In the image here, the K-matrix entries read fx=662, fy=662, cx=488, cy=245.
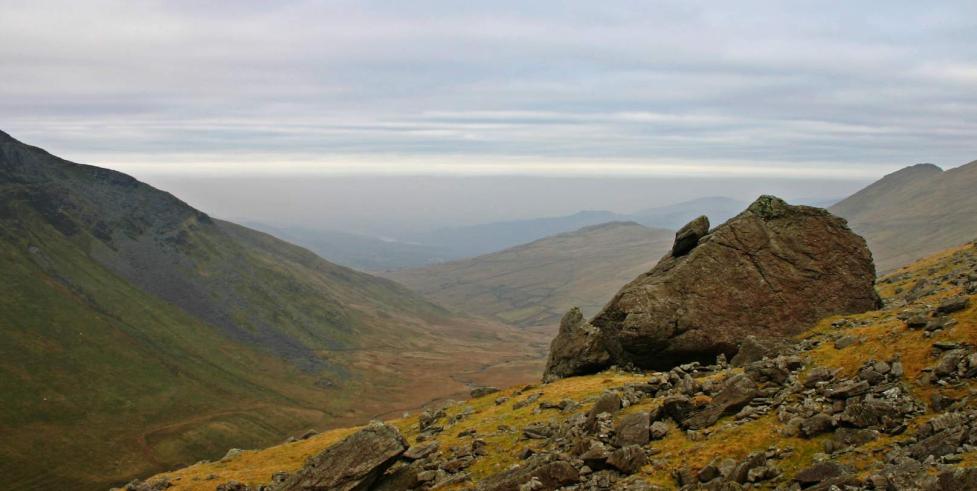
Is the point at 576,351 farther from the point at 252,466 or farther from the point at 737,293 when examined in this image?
the point at 252,466

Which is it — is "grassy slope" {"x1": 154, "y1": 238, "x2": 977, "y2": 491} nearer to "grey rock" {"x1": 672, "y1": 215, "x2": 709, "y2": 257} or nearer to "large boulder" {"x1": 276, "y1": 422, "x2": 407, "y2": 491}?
"large boulder" {"x1": 276, "y1": 422, "x2": 407, "y2": 491}

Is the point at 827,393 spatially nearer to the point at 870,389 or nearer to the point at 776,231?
the point at 870,389

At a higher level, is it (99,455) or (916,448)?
(916,448)

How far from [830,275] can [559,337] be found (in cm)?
2551

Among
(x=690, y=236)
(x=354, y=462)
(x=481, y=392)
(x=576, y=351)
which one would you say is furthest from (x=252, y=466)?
(x=690, y=236)

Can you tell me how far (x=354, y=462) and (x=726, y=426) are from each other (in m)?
23.6

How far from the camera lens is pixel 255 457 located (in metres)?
76.2

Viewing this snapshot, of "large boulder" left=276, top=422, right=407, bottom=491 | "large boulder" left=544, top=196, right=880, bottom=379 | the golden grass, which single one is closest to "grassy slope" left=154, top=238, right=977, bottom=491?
the golden grass

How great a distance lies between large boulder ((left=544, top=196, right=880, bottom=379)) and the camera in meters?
55.8

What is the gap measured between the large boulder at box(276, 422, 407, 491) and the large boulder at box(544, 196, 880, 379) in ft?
76.4

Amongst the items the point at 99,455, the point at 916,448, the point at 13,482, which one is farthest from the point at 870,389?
the point at 99,455

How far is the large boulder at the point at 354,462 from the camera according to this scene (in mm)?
42969

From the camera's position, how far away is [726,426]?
A: 35.0m

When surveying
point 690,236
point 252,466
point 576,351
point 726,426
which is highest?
point 690,236
